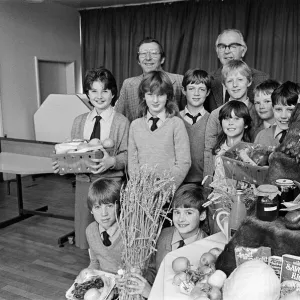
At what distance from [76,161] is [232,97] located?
1015 millimetres

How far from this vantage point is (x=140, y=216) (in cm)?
140

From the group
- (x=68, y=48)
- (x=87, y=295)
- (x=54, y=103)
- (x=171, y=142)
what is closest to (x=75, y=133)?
(x=171, y=142)

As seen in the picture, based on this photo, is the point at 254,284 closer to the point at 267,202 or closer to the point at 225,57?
the point at 267,202

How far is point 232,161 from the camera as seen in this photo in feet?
4.42

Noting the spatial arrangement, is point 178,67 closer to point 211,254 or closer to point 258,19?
point 258,19

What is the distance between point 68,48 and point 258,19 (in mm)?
3091

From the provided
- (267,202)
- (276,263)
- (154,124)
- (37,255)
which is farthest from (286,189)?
(37,255)

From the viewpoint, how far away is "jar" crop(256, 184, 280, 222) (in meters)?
1.07

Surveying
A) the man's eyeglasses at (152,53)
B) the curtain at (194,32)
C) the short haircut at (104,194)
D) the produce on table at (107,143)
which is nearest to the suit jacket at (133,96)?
the man's eyeglasses at (152,53)

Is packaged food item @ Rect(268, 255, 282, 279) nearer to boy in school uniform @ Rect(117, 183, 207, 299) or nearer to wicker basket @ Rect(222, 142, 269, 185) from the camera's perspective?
wicker basket @ Rect(222, 142, 269, 185)

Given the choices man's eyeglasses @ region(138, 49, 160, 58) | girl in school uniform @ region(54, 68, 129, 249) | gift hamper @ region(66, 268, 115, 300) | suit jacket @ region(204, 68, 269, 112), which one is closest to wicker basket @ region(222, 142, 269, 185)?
gift hamper @ region(66, 268, 115, 300)

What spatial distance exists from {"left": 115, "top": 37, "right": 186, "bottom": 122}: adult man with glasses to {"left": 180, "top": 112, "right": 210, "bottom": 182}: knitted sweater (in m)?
0.41

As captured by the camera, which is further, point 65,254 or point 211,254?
point 65,254

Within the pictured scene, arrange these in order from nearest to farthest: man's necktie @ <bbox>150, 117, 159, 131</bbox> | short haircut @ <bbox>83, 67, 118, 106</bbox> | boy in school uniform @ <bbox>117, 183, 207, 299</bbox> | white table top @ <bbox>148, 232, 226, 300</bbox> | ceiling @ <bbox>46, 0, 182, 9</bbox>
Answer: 1. white table top @ <bbox>148, 232, 226, 300</bbox>
2. boy in school uniform @ <bbox>117, 183, 207, 299</bbox>
3. man's necktie @ <bbox>150, 117, 159, 131</bbox>
4. short haircut @ <bbox>83, 67, 118, 106</bbox>
5. ceiling @ <bbox>46, 0, 182, 9</bbox>
